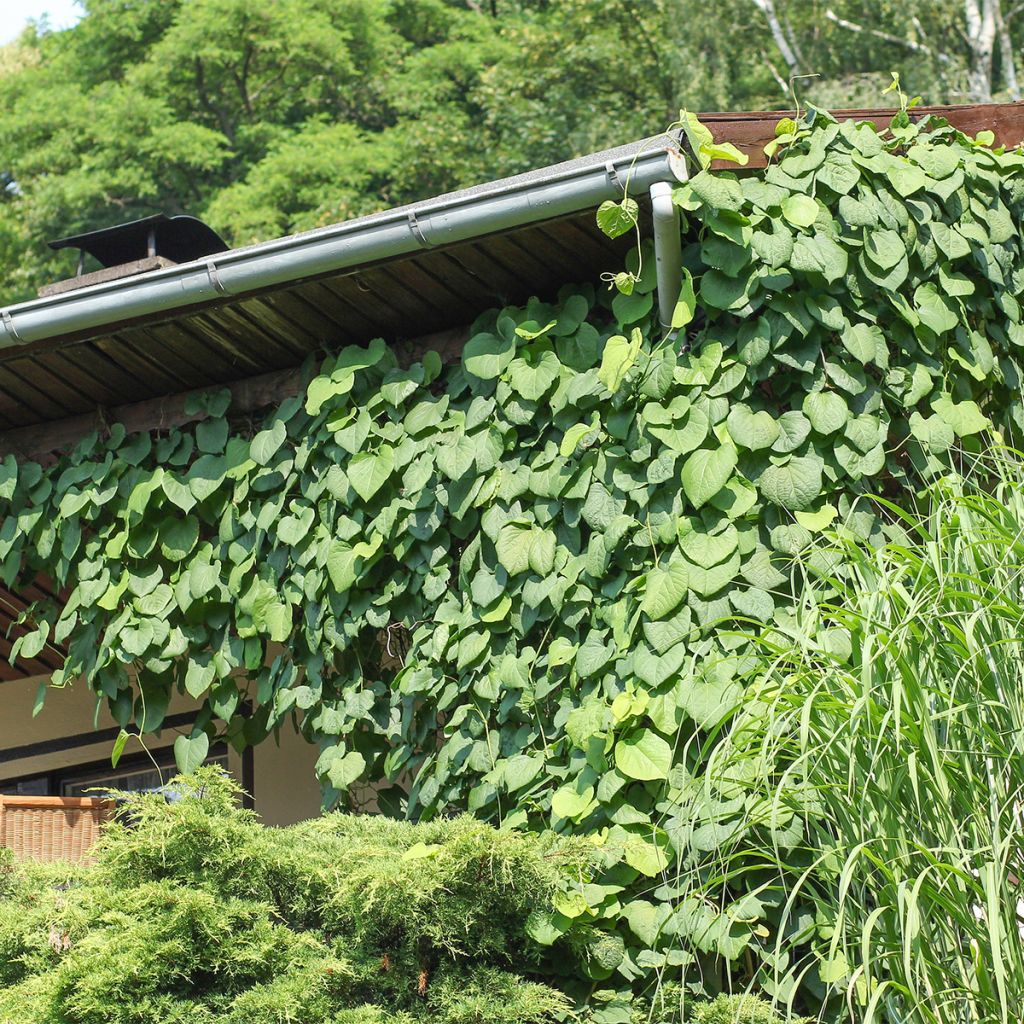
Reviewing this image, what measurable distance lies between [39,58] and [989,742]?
93.3 feet

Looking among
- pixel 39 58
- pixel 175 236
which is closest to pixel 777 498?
pixel 175 236

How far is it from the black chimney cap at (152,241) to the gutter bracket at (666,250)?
2053mm

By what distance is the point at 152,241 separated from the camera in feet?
16.5

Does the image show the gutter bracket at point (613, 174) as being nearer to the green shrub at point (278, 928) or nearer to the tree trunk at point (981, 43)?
the green shrub at point (278, 928)

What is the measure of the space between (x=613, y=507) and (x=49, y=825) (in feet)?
7.69

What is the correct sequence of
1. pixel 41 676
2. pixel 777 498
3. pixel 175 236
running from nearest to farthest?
1. pixel 777 498
2. pixel 175 236
3. pixel 41 676

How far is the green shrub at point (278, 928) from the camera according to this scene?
2.91 meters

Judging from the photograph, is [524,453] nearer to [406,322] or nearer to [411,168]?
[406,322]

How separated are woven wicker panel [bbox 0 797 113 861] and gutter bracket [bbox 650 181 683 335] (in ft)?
8.02

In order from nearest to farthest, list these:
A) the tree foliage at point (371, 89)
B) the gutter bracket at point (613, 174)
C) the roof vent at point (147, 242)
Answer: the gutter bracket at point (613, 174) < the roof vent at point (147, 242) < the tree foliage at point (371, 89)

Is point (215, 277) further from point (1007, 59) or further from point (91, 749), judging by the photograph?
point (1007, 59)

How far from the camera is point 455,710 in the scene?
3852mm

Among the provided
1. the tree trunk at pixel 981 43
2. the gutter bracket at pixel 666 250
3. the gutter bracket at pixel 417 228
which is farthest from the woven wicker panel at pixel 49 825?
the tree trunk at pixel 981 43

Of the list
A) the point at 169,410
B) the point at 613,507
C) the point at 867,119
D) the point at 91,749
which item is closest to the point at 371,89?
the point at 91,749
